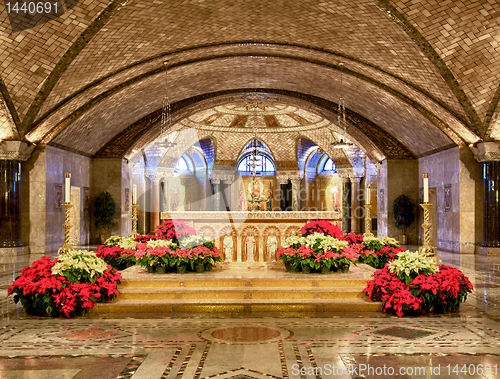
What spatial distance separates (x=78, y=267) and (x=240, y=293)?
1992 mm

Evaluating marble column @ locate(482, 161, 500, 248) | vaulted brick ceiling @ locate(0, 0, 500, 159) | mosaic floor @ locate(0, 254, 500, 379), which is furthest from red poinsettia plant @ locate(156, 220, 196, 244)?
marble column @ locate(482, 161, 500, 248)

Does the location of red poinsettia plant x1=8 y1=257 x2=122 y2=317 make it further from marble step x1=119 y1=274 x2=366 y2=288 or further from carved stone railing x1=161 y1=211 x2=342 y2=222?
carved stone railing x1=161 y1=211 x2=342 y2=222

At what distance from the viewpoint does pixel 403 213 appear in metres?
17.0

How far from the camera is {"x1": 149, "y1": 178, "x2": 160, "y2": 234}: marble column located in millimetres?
24259

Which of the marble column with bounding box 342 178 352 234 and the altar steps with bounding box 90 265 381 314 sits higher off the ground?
the marble column with bounding box 342 178 352 234

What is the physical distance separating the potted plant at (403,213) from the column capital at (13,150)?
1214 centimetres

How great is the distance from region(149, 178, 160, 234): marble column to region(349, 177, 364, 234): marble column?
9.78 meters

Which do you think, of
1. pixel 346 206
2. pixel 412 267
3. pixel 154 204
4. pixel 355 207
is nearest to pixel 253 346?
pixel 412 267

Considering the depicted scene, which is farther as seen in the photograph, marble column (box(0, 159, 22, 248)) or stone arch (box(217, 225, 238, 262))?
marble column (box(0, 159, 22, 248))

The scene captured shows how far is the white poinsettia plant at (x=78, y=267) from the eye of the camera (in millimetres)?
5633

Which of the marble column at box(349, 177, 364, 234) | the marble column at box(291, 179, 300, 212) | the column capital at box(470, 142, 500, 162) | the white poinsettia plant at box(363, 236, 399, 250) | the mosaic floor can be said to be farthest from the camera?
the marble column at box(291, 179, 300, 212)

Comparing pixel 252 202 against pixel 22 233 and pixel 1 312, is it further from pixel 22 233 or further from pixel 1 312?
pixel 22 233

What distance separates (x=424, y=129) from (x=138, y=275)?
11.1 metres

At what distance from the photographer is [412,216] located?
674 inches
